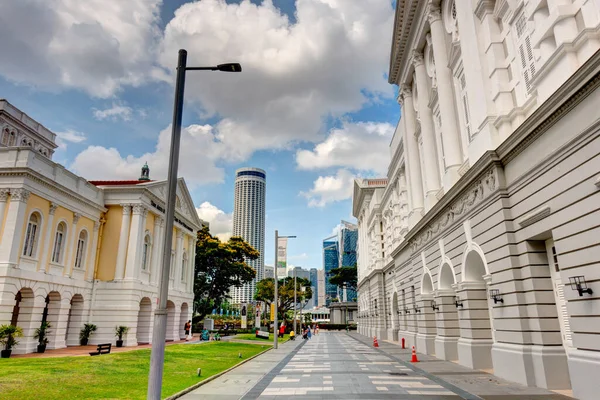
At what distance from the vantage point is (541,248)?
12.4 metres

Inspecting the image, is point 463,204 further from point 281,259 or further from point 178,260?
point 178,260

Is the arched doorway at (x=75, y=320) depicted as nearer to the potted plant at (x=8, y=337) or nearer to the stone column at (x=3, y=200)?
the potted plant at (x=8, y=337)

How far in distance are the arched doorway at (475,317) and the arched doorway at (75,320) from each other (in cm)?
2729

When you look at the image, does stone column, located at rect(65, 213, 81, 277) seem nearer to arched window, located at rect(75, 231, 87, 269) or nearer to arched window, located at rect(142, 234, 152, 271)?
arched window, located at rect(75, 231, 87, 269)

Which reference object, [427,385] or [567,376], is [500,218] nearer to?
[567,376]

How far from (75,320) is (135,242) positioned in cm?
713

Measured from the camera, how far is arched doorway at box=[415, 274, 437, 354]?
77.0 feet

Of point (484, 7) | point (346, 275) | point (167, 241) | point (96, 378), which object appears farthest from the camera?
point (346, 275)

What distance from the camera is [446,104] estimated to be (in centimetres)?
2047

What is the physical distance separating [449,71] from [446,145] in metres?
4.08

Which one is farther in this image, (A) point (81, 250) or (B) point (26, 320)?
(A) point (81, 250)

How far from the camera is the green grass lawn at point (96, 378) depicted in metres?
11.5

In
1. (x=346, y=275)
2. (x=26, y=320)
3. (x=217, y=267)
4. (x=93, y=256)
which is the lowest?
(x=26, y=320)

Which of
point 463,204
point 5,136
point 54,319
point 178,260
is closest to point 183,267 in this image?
point 178,260
